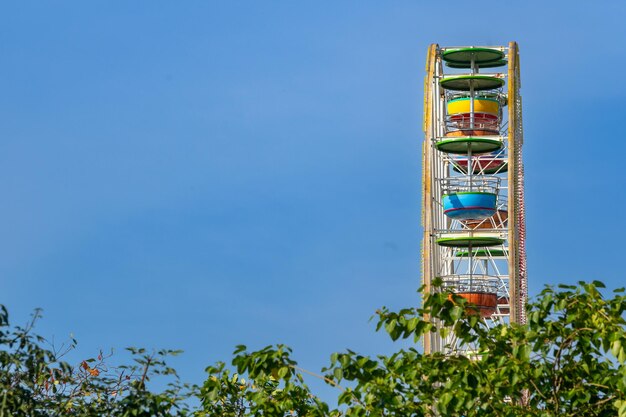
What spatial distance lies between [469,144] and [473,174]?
2514 mm

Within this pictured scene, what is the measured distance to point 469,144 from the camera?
47.2 meters

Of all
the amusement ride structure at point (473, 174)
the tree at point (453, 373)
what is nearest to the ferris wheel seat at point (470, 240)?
the amusement ride structure at point (473, 174)

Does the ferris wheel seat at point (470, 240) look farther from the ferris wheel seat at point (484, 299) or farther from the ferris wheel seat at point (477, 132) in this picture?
the ferris wheel seat at point (477, 132)

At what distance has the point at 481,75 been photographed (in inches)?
1879

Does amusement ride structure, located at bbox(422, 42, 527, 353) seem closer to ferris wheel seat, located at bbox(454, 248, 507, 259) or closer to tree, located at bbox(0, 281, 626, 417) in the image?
ferris wheel seat, located at bbox(454, 248, 507, 259)

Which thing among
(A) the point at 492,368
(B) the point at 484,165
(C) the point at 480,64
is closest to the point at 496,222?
(B) the point at 484,165

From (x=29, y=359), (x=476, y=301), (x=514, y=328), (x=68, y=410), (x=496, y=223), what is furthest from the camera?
(x=496, y=223)

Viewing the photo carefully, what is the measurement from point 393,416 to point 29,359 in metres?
4.18

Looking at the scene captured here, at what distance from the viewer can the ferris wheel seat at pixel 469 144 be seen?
4697cm

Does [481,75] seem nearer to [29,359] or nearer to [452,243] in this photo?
[452,243]

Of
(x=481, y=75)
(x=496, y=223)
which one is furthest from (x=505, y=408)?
(x=496, y=223)

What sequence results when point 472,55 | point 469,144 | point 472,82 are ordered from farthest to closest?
point 472,82 → point 472,55 → point 469,144

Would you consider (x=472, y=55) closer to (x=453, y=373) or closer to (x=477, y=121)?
(x=477, y=121)

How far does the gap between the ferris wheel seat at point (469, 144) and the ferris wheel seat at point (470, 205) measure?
6.60 feet
